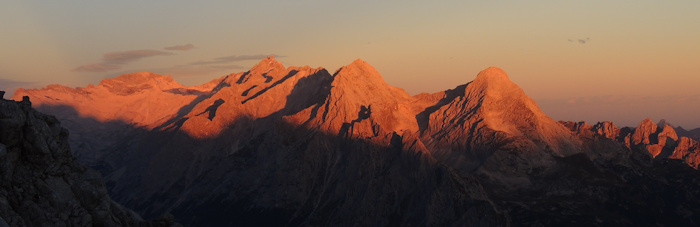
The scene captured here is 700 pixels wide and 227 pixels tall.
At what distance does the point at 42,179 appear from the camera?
196 feet

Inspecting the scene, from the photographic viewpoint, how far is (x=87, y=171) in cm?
6712

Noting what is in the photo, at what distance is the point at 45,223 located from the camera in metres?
56.5

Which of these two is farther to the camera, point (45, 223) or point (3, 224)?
point (45, 223)

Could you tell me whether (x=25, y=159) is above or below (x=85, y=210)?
above

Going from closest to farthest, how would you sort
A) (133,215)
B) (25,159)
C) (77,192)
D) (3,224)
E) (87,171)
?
(3,224) → (25,159) → (77,192) → (87,171) → (133,215)

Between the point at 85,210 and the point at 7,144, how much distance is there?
30.0ft

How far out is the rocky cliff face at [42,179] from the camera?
55562mm

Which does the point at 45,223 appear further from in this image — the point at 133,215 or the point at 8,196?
the point at 133,215

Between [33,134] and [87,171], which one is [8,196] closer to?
[33,134]

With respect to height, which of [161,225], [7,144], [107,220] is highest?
[7,144]

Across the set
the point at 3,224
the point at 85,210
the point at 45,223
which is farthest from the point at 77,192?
the point at 3,224

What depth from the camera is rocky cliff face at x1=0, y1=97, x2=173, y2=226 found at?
5556 cm

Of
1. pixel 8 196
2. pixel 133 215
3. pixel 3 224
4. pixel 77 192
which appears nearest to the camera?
pixel 3 224

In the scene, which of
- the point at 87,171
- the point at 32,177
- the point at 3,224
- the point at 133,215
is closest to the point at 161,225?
the point at 133,215
